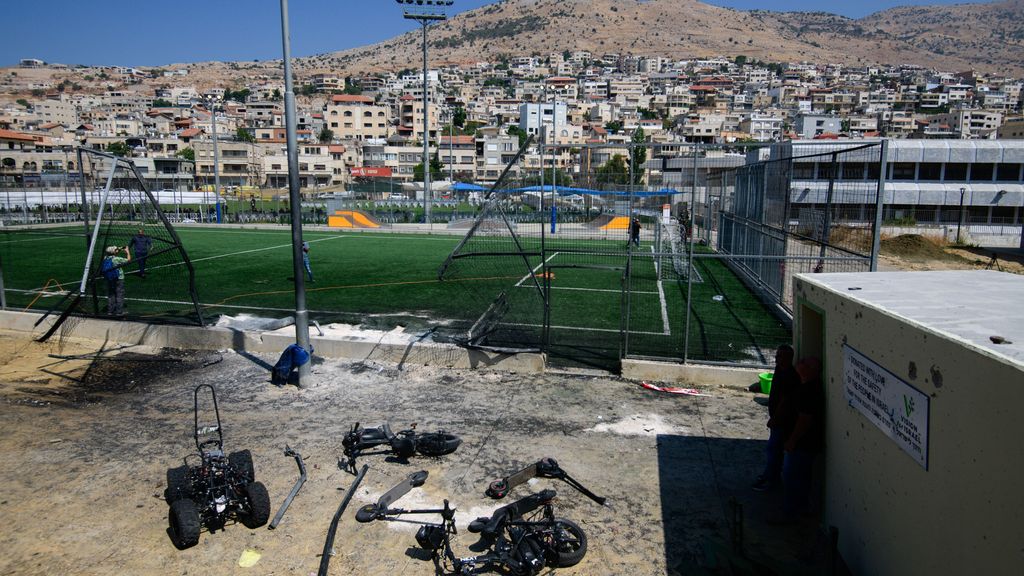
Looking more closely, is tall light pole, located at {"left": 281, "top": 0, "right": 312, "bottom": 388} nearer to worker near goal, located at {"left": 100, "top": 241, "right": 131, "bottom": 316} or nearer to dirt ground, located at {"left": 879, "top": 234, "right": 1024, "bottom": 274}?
worker near goal, located at {"left": 100, "top": 241, "right": 131, "bottom": 316}

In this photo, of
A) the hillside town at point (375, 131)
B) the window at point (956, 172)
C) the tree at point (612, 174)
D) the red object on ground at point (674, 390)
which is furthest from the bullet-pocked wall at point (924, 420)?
the window at point (956, 172)

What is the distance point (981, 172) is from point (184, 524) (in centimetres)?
6154

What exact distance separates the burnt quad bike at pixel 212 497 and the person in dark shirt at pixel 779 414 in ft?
16.4

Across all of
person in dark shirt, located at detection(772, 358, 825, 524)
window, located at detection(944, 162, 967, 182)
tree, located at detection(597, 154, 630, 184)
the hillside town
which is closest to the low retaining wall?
tree, located at detection(597, 154, 630, 184)

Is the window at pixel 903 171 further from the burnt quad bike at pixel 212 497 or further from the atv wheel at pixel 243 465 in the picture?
the burnt quad bike at pixel 212 497

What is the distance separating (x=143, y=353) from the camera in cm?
1212

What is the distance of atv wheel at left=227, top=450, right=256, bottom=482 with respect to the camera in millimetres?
6344

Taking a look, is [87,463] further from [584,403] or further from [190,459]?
[584,403]

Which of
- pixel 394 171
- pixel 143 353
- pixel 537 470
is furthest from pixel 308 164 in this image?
pixel 537 470

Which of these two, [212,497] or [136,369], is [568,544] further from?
[136,369]

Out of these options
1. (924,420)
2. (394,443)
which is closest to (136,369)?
(394,443)

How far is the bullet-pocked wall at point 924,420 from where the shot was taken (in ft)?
10.8

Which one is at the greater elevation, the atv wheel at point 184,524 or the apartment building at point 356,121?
the apartment building at point 356,121

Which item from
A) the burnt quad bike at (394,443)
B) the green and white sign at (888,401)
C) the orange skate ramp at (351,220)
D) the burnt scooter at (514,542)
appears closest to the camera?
the green and white sign at (888,401)
